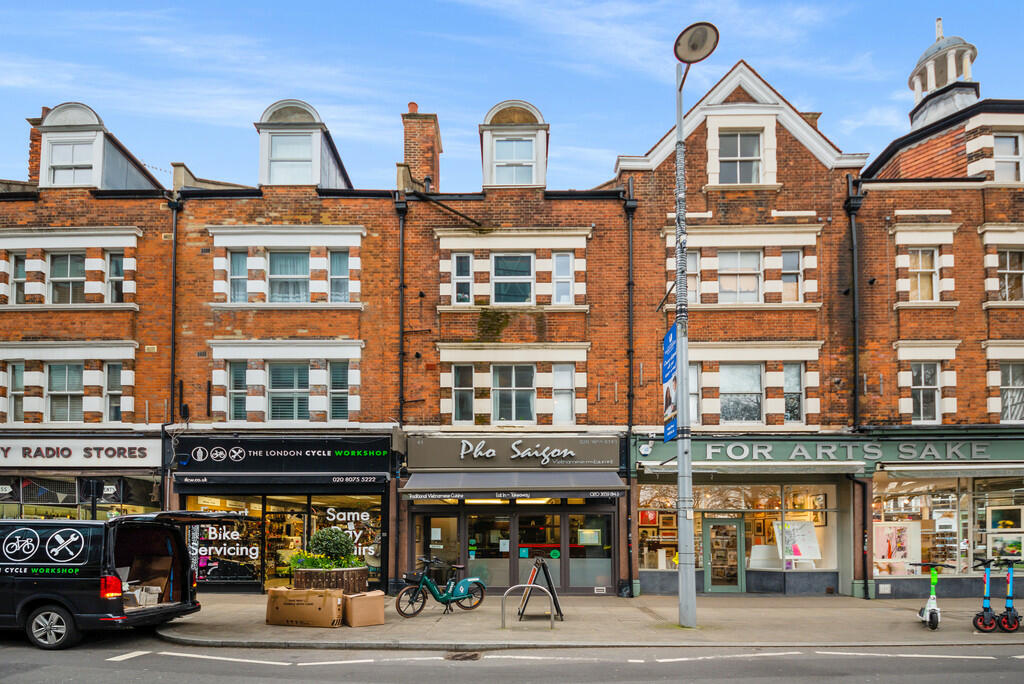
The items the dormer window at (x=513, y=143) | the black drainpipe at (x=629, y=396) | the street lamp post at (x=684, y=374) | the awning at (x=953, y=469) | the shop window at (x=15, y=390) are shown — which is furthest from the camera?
the dormer window at (x=513, y=143)

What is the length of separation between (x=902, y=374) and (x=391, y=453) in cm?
1268

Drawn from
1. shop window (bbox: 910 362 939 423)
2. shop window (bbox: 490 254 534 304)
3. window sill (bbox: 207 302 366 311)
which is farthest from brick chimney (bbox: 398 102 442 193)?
shop window (bbox: 910 362 939 423)

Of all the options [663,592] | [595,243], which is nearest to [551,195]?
[595,243]

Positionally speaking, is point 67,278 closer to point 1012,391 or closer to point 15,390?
point 15,390

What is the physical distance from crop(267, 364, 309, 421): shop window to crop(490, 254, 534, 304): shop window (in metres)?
5.22

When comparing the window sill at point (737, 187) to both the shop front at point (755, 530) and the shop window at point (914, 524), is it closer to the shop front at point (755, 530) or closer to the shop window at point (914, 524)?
the shop front at point (755, 530)

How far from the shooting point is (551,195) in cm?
2183

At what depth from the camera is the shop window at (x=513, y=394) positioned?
21.6 m

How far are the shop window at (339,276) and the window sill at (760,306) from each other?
8.20 metres

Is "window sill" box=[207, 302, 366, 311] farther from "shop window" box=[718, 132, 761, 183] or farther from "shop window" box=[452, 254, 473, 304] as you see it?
"shop window" box=[718, 132, 761, 183]

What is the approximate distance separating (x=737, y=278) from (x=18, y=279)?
1835 centimetres

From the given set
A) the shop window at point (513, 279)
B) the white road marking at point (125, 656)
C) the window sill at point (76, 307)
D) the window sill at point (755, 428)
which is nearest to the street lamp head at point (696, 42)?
the shop window at point (513, 279)

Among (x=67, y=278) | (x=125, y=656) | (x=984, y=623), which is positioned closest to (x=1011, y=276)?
(x=984, y=623)

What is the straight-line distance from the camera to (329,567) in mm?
15695
